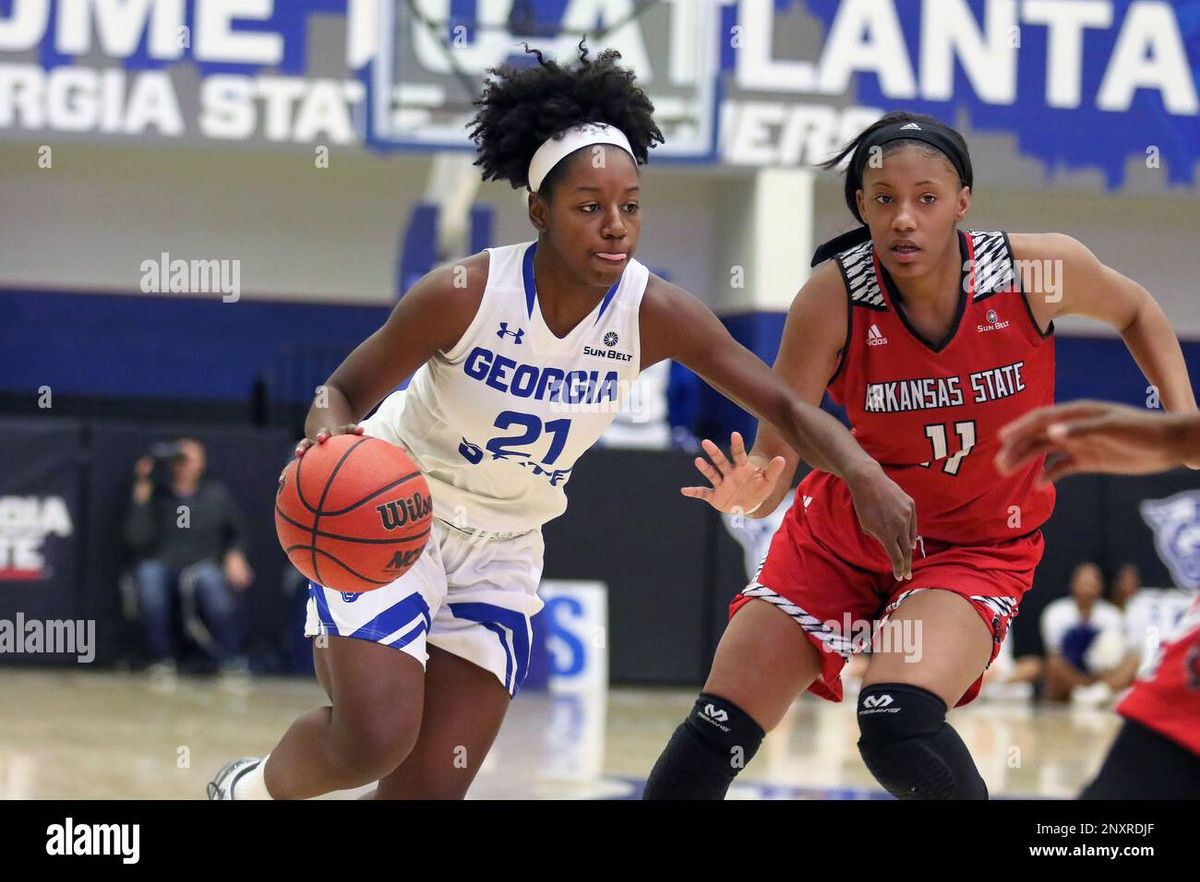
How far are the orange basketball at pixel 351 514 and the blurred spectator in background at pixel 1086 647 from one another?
25.7ft

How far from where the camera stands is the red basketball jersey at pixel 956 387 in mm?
4012

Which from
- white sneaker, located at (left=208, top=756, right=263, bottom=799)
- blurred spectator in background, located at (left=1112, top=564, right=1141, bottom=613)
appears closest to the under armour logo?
white sneaker, located at (left=208, top=756, right=263, bottom=799)

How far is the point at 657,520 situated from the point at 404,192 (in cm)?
504

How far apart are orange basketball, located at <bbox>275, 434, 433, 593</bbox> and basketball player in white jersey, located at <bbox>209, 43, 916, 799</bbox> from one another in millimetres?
76

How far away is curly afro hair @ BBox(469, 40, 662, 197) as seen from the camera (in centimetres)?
402

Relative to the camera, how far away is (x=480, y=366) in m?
3.96

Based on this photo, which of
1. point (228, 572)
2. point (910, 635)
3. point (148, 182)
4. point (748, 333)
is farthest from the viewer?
point (148, 182)

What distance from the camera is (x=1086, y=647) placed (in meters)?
10.8

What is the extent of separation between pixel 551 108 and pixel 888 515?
1.26 meters

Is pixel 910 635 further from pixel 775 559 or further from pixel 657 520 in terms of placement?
pixel 657 520

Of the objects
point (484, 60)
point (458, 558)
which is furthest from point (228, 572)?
point (458, 558)

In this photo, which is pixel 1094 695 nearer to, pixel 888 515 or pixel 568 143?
pixel 888 515

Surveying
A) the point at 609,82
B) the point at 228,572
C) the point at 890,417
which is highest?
the point at 609,82

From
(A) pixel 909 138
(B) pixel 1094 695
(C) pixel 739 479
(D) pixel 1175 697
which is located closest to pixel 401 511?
(C) pixel 739 479
